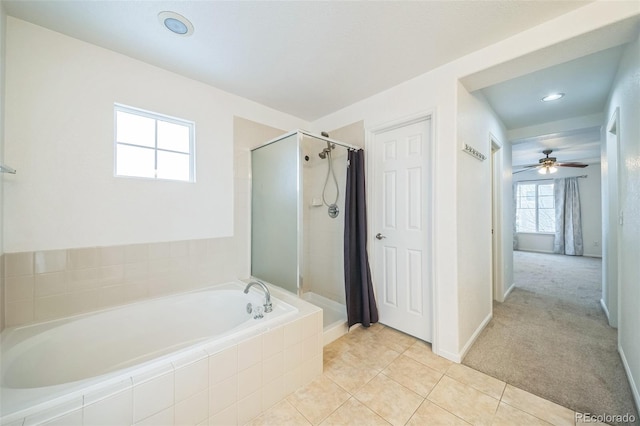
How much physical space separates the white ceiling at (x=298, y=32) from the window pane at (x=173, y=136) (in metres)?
0.47

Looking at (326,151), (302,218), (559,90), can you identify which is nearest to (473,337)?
(302,218)

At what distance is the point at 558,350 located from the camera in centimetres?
196

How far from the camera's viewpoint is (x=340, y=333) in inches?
87.7

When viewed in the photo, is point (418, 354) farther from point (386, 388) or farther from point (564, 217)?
point (564, 217)

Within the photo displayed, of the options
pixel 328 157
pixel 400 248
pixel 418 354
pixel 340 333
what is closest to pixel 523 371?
pixel 418 354

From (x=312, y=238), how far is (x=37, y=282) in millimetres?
2289

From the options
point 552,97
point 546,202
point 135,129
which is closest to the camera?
point 135,129

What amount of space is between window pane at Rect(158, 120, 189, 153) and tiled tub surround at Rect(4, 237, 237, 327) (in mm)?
873

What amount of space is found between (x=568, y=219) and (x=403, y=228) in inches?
277

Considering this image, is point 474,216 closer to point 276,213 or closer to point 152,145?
point 276,213

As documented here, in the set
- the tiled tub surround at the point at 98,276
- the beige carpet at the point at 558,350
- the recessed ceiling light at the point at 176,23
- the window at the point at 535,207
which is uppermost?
the recessed ceiling light at the point at 176,23

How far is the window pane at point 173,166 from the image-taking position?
2055mm

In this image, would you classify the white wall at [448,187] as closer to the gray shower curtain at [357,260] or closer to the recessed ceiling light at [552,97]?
the gray shower curtain at [357,260]

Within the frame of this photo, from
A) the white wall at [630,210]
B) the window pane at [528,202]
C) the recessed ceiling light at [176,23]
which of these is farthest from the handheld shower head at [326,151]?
the window pane at [528,202]
